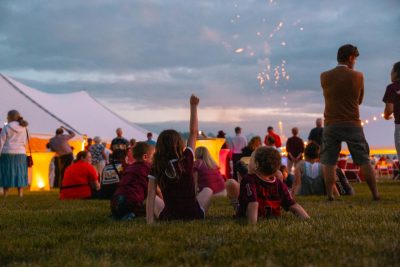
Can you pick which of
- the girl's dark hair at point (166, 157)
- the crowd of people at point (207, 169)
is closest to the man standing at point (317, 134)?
the crowd of people at point (207, 169)

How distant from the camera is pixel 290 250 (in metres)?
3.30

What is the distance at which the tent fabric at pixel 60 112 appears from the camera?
23062mm

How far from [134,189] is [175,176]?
125cm

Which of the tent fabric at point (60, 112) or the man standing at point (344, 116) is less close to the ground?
the tent fabric at point (60, 112)

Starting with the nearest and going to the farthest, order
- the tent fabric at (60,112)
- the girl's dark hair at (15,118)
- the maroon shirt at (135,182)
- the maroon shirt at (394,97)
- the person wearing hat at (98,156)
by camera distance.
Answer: the maroon shirt at (135,182) → the maroon shirt at (394,97) → the girl's dark hair at (15,118) → the person wearing hat at (98,156) → the tent fabric at (60,112)

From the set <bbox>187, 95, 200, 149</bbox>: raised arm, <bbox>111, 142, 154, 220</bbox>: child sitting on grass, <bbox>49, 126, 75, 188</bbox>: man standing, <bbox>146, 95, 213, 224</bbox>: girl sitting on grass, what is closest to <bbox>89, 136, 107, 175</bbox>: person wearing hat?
<bbox>49, 126, 75, 188</bbox>: man standing

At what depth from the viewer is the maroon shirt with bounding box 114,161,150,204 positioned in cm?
616

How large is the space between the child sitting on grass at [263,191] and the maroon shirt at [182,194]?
0.48 metres

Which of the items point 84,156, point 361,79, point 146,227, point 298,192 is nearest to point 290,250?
point 146,227

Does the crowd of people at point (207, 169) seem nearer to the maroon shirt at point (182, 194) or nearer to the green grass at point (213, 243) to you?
the maroon shirt at point (182, 194)

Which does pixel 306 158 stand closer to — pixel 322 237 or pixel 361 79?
pixel 361 79

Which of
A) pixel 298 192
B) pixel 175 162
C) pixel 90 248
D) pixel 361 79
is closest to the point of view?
pixel 90 248

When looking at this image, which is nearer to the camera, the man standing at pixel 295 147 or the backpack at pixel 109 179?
the backpack at pixel 109 179

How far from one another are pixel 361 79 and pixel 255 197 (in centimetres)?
371
